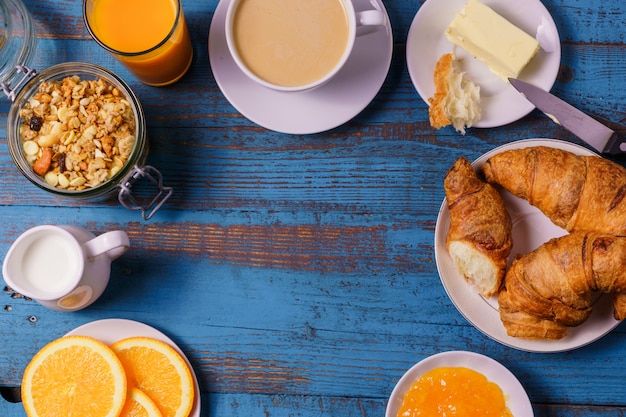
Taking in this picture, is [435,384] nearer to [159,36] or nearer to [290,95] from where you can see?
[290,95]

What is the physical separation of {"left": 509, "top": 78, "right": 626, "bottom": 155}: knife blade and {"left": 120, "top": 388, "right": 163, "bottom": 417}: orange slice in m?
1.06

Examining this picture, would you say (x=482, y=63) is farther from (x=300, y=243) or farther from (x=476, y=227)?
(x=300, y=243)

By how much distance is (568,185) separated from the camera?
54.8 inches

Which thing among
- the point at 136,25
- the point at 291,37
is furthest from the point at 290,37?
the point at 136,25

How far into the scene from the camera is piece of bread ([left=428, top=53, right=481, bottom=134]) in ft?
4.89

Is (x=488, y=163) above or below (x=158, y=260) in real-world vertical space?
above

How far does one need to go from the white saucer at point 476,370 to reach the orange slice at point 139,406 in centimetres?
51

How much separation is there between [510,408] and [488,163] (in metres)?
0.55

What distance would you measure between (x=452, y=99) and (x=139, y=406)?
3.17ft

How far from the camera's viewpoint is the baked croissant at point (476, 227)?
1416 millimetres

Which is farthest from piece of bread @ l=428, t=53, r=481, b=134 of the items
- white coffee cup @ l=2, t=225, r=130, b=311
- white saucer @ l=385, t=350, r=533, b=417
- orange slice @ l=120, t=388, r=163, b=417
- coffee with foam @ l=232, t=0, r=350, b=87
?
orange slice @ l=120, t=388, r=163, b=417

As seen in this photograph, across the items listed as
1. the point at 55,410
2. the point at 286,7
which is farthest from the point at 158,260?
the point at 286,7

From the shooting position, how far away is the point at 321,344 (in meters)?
1.56

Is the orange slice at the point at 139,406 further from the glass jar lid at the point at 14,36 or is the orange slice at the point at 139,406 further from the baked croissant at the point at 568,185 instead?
the baked croissant at the point at 568,185
